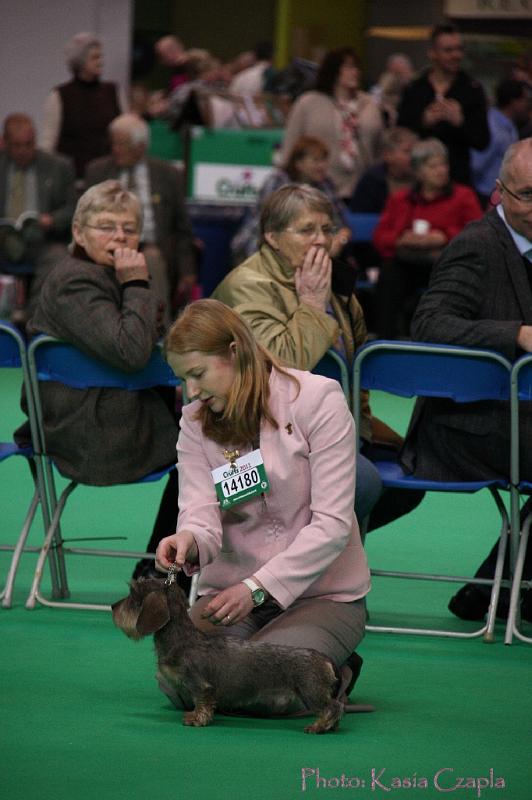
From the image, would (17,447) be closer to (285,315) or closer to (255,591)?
(285,315)

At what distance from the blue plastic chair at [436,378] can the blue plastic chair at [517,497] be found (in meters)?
0.04

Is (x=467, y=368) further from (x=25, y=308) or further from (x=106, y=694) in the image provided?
(x=25, y=308)

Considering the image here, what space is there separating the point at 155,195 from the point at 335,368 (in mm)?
5588

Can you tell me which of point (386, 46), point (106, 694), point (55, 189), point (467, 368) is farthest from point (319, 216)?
point (386, 46)

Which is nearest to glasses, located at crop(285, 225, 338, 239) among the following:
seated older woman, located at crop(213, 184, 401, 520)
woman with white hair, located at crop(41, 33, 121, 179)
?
seated older woman, located at crop(213, 184, 401, 520)

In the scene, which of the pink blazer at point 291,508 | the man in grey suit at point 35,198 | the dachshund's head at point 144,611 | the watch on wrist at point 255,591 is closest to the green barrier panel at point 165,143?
the man in grey suit at point 35,198

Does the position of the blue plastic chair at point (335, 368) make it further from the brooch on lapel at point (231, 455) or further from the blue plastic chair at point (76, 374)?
the brooch on lapel at point (231, 455)

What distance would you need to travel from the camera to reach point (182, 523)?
3559 mm

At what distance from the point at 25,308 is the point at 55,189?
38.4 inches

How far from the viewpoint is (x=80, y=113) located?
11.5m

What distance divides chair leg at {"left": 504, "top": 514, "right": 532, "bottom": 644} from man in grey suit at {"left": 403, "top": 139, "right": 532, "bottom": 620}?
0.20 m

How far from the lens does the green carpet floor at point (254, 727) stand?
120 inches

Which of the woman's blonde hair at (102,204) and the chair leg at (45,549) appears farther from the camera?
the woman's blonde hair at (102,204)

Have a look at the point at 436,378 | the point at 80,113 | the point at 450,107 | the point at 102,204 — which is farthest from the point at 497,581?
the point at 80,113
